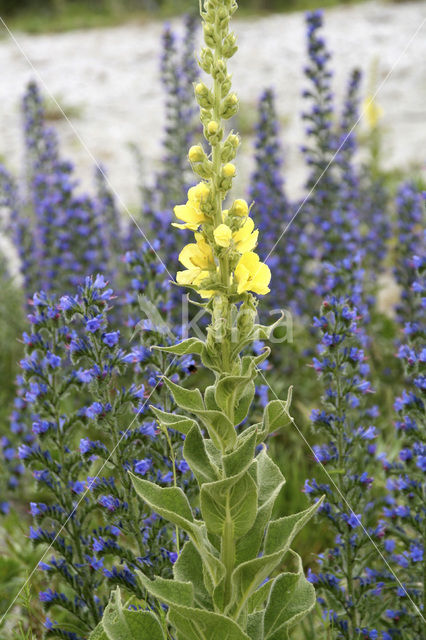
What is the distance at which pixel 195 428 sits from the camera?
185 centimetres

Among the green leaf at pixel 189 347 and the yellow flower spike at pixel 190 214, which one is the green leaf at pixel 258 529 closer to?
the green leaf at pixel 189 347

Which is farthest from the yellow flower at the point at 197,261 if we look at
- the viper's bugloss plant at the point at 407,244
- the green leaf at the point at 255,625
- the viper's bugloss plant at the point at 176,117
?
the viper's bugloss plant at the point at 176,117

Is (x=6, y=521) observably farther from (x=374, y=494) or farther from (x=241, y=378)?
(x=241, y=378)

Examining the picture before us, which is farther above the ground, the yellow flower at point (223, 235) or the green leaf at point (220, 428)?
the yellow flower at point (223, 235)

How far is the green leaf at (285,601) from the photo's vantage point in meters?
1.95

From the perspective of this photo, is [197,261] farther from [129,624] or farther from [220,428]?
[129,624]

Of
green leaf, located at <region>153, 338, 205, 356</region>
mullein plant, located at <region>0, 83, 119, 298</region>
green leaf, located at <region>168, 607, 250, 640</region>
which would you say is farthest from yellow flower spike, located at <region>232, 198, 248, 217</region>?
mullein plant, located at <region>0, 83, 119, 298</region>

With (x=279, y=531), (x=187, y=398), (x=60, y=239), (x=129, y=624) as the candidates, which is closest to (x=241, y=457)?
(x=187, y=398)

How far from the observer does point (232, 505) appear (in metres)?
1.78

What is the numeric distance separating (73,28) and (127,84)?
4.89 m

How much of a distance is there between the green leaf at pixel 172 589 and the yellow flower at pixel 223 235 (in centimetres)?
82

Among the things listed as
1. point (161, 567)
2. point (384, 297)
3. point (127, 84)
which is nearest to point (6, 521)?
point (161, 567)

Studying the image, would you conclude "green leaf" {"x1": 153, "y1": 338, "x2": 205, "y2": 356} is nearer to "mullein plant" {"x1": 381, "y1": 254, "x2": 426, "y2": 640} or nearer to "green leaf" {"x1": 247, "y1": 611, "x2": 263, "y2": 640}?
"green leaf" {"x1": 247, "y1": 611, "x2": 263, "y2": 640}

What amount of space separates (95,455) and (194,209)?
3.54 feet
